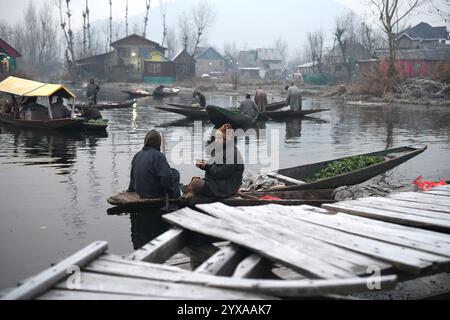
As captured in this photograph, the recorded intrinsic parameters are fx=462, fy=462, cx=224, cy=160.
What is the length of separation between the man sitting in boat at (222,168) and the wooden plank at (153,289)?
4.01 m

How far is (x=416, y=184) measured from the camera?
9.88m

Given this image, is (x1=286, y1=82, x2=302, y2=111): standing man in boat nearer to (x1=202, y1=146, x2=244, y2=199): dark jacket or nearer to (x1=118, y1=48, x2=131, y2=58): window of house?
(x1=202, y1=146, x2=244, y2=199): dark jacket

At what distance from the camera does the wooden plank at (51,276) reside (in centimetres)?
300

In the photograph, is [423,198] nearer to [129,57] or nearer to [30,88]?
[30,88]

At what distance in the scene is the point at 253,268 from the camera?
3426mm

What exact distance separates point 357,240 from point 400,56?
48.8m

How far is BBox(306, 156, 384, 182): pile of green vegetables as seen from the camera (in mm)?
9211

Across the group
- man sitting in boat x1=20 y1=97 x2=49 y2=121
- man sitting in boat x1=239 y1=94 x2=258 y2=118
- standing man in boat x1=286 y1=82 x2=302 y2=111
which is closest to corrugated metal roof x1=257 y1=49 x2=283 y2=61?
standing man in boat x1=286 y1=82 x2=302 y2=111

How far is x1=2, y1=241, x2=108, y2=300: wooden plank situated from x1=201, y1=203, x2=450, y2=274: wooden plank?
53.3 inches

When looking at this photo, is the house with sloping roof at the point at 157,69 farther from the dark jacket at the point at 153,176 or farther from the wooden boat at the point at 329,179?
the dark jacket at the point at 153,176

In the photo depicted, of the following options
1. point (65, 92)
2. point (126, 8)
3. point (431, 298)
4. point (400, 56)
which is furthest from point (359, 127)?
point (126, 8)

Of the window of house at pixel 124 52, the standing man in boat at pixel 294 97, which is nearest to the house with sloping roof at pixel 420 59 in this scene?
the standing man in boat at pixel 294 97

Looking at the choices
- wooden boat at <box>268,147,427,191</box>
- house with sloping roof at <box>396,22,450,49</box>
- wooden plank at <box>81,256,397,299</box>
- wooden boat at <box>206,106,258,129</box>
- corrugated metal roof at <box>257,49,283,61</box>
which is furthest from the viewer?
corrugated metal roof at <box>257,49,283,61</box>

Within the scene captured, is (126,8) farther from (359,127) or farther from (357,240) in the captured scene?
(357,240)
